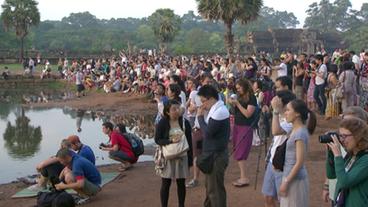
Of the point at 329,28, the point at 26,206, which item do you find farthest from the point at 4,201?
the point at 329,28

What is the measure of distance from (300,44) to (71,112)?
1260 inches

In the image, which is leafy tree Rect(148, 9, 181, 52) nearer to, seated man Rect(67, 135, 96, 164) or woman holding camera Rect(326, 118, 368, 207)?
seated man Rect(67, 135, 96, 164)

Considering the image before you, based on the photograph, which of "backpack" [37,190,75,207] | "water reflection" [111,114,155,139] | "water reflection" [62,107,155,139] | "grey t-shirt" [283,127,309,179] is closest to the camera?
"grey t-shirt" [283,127,309,179]

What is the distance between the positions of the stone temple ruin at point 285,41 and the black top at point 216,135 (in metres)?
42.7

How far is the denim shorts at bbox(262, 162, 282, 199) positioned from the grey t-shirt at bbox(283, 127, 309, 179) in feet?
0.81

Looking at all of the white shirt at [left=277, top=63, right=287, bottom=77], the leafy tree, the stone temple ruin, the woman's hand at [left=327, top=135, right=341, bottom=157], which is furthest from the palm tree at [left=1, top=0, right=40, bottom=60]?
the woman's hand at [left=327, top=135, right=341, bottom=157]

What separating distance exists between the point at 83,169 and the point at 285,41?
4458 cm

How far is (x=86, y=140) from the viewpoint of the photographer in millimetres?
13711

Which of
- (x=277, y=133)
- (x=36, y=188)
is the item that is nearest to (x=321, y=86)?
(x=36, y=188)

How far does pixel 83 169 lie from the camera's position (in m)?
7.01

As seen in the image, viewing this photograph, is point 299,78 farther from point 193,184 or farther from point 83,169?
point 83,169

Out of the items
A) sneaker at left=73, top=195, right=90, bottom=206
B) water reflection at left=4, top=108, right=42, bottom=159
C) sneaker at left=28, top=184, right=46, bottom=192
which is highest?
sneaker at left=73, top=195, right=90, bottom=206

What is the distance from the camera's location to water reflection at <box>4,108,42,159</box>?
1253cm

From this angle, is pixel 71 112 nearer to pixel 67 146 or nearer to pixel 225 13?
pixel 225 13
